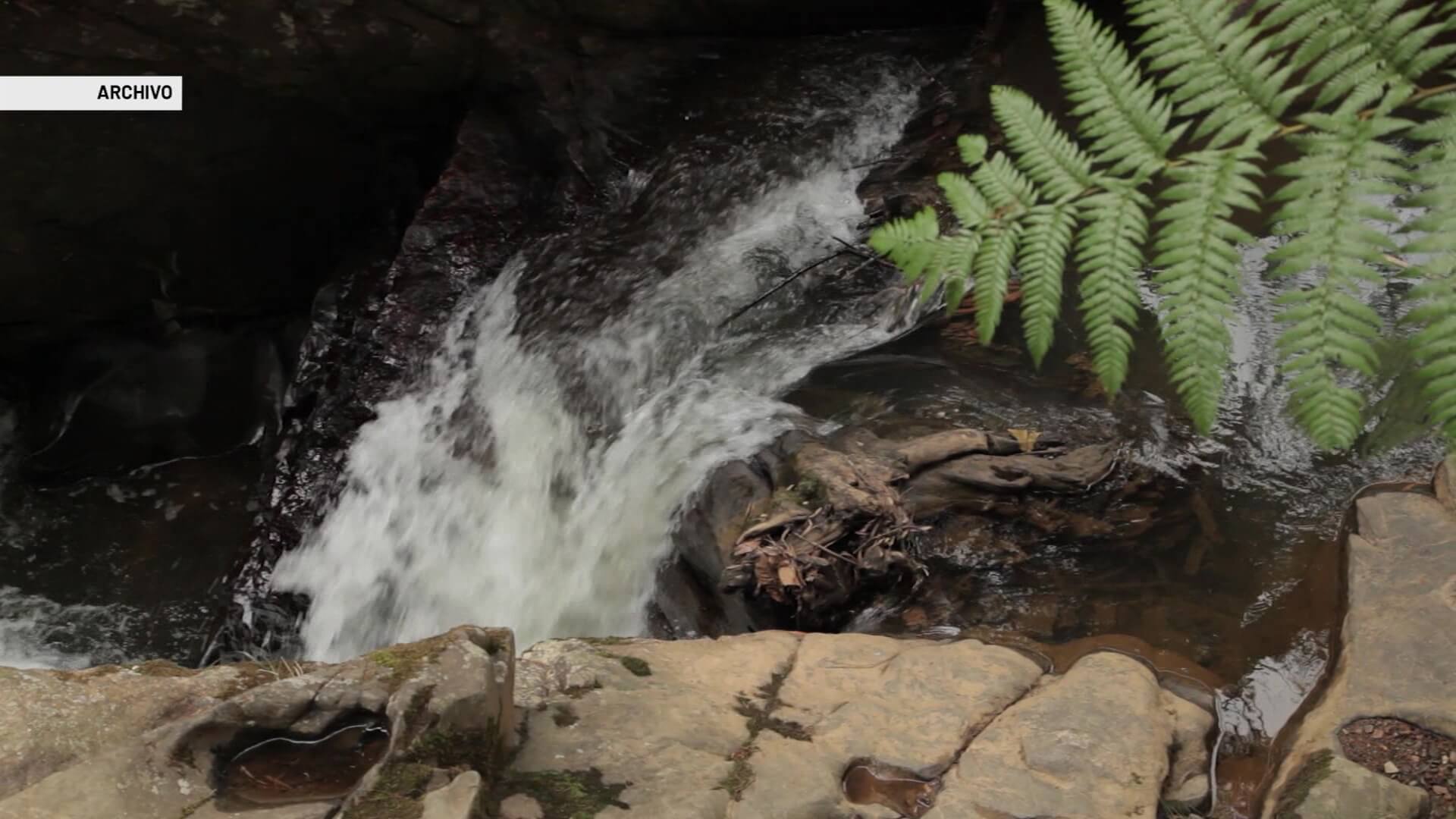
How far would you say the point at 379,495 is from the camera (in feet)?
13.4

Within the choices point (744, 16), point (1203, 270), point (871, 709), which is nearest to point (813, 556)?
point (871, 709)

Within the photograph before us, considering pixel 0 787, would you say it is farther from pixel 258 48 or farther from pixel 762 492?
pixel 258 48

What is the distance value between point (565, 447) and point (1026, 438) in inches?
67.4

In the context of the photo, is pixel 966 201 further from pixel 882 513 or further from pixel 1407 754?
pixel 1407 754

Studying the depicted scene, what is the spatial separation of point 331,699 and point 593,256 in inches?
104

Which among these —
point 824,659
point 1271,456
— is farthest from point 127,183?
point 1271,456

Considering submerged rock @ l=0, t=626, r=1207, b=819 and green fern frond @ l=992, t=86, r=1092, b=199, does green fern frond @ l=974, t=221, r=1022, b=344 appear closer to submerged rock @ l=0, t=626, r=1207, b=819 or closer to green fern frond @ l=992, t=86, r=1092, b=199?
green fern frond @ l=992, t=86, r=1092, b=199

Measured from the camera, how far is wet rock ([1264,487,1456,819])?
7.06 feet

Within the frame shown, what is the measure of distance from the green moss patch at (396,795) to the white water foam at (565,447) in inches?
51.9

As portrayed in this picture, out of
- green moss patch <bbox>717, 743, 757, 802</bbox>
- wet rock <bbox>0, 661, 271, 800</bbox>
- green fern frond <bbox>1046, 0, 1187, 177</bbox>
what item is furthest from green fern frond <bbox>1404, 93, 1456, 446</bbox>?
wet rock <bbox>0, 661, 271, 800</bbox>

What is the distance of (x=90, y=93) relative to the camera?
13.2 feet

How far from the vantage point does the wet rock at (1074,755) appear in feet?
6.94

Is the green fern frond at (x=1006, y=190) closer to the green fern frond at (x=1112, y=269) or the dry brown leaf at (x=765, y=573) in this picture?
the green fern frond at (x=1112, y=269)

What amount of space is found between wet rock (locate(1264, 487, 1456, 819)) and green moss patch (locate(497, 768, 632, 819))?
4.65ft
